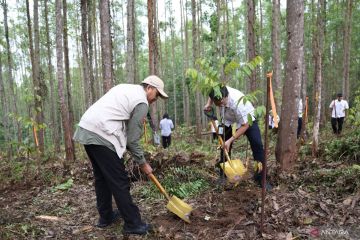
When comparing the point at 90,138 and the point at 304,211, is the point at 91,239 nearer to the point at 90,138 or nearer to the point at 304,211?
the point at 90,138

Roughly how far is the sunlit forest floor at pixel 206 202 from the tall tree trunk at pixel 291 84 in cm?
27

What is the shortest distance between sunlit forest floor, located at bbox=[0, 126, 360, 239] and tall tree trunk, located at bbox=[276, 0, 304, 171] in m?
0.27

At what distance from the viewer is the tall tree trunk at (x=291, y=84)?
432 centimetres

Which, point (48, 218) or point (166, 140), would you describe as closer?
point (48, 218)

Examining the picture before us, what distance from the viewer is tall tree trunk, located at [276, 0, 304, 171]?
14.2ft

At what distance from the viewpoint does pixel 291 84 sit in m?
4.43

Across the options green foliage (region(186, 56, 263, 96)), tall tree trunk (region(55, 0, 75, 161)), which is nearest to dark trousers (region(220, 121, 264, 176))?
green foliage (region(186, 56, 263, 96))

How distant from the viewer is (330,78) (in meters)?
23.7

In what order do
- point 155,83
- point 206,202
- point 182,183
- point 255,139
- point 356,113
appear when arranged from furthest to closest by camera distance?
1. point 356,113
2. point 182,183
3. point 255,139
4. point 206,202
5. point 155,83

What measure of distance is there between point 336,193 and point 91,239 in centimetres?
295

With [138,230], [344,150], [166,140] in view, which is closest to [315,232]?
[138,230]

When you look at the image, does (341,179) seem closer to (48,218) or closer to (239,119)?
(239,119)

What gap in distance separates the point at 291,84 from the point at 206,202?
2.02 metres

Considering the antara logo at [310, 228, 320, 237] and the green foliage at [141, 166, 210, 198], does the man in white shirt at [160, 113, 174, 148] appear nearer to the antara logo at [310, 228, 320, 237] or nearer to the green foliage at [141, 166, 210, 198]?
the green foliage at [141, 166, 210, 198]
